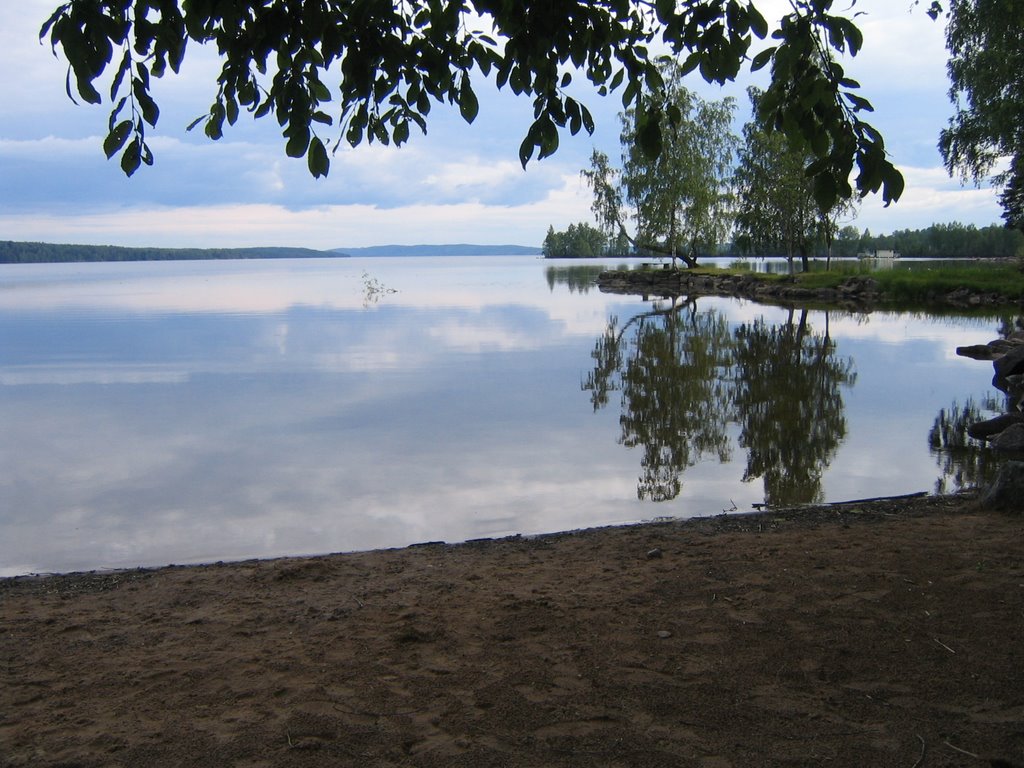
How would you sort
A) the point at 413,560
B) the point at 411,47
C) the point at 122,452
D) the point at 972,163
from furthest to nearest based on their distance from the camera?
the point at 972,163
the point at 122,452
the point at 413,560
the point at 411,47

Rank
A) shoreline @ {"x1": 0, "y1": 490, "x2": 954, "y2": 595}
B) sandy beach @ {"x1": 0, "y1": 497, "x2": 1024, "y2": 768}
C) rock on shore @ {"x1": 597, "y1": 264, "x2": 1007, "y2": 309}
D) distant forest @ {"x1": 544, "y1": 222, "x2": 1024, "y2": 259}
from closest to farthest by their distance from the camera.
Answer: sandy beach @ {"x1": 0, "y1": 497, "x2": 1024, "y2": 768} → shoreline @ {"x1": 0, "y1": 490, "x2": 954, "y2": 595} → rock on shore @ {"x1": 597, "y1": 264, "x2": 1007, "y2": 309} → distant forest @ {"x1": 544, "y1": 222, "x2": 1024, "y2": 259}

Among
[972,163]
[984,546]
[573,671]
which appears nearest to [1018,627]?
[984,546]

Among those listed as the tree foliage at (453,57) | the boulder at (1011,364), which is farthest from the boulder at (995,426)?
the tree foliage at (453,57)

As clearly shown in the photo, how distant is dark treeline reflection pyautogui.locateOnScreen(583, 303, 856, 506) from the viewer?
28.4ft

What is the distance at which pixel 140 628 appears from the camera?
4465 mm

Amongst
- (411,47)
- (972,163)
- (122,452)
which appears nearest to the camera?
(411,47)

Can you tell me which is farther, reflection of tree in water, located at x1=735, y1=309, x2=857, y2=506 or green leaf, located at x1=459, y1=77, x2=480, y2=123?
reflection of tree in water, located at x1=735, y1=309, x2=857, y2=506

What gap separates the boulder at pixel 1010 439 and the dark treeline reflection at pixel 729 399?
1567 mm

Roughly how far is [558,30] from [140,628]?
3.52m

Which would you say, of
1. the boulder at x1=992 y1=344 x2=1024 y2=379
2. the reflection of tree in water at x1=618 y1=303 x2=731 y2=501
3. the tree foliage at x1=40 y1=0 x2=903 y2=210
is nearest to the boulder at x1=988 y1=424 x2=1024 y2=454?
the reflection of tree in water at x1=618 y1=303 x2=731 y2=501

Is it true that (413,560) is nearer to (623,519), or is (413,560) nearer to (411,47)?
(623,519)

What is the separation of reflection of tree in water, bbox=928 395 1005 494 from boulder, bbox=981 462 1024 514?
148 cm

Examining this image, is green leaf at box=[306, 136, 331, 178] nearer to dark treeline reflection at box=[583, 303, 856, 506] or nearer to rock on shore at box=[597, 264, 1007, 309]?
dark treeline reflection at box=[583, 303, 856, 506]

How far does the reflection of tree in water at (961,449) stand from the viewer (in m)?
8.02
